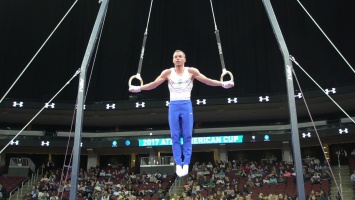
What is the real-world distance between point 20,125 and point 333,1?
77.6ft

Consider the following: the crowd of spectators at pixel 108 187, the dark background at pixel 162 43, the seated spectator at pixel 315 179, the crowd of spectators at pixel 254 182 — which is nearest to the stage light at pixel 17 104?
the dark background at pixel 162 43

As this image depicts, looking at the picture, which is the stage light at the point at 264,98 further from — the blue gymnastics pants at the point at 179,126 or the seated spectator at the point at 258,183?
the blue gymnastics pants at the point at 179,126

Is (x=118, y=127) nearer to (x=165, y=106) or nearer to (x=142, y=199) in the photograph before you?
(x=165, y=106)

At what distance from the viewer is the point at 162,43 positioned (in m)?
29.0

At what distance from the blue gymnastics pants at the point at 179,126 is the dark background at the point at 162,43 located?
65.4 ft

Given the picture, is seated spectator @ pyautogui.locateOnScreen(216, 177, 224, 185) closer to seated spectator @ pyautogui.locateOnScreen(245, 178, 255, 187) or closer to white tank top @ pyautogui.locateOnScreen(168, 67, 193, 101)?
seated spectator @ pyautogui.locateOnScreen(245, 178, 255, 187)

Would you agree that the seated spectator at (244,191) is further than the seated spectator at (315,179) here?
No

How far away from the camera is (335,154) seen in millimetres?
28156

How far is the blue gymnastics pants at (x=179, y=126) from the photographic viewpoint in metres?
7.41

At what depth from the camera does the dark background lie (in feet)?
89.4

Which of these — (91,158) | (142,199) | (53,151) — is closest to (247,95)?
(142,199)

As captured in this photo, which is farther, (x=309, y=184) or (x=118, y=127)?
(x=118, y=127)

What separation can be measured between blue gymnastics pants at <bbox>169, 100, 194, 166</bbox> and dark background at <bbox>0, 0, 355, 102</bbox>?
65.4ft

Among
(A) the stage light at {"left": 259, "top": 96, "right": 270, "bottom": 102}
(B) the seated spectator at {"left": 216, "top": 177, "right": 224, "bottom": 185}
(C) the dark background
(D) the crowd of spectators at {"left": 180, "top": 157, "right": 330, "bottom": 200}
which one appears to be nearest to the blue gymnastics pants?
(D) the crowd of spectators at {"left": 180, "top": 157, "right": 330, "bottom": 200}
